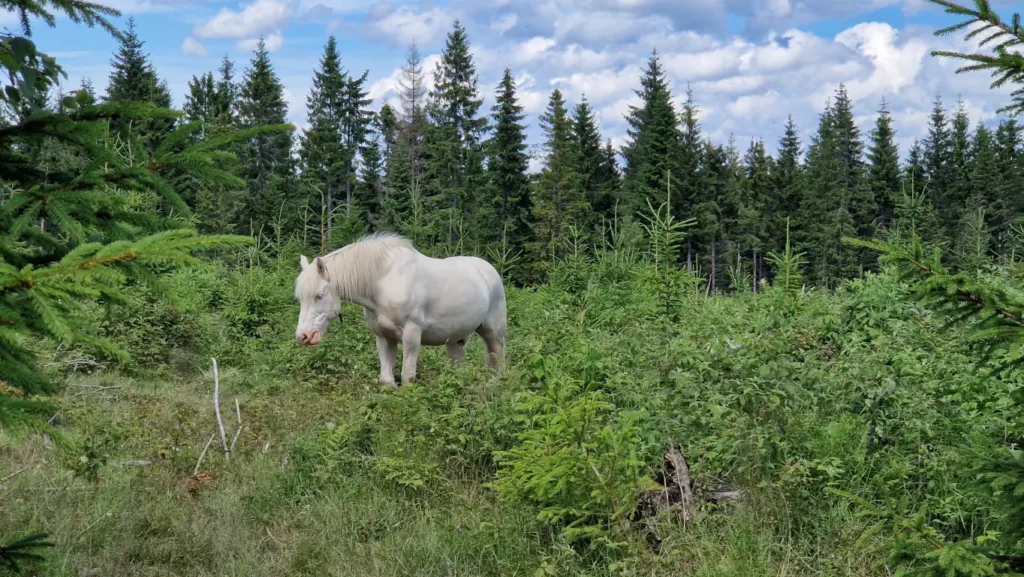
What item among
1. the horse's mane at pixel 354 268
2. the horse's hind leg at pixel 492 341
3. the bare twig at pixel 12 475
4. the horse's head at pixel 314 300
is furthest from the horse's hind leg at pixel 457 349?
the bare twig at pixel 12 475

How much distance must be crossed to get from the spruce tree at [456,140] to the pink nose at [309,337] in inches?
1429

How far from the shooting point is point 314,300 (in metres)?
7.95

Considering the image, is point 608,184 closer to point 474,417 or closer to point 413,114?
point 413,114

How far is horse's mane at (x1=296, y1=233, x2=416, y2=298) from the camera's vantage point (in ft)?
26.1

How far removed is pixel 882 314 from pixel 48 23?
6.89 meters

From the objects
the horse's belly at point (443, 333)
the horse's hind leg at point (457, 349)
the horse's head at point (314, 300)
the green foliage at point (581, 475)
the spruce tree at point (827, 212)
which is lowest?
the green foliage at point (581, 475)

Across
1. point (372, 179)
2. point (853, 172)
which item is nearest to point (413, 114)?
point (372, 179)

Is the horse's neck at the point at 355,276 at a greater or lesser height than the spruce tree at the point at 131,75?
lesser

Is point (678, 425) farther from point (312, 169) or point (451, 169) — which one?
point (312, 169)

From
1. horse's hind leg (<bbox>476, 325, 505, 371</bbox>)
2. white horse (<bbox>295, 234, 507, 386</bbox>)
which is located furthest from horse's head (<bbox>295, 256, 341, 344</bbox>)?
horse's hind leg (<bbox>476, 325, 505, 371</bbox>)

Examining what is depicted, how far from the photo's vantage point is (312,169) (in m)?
57.1

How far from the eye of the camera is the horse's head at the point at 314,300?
25.9 ft

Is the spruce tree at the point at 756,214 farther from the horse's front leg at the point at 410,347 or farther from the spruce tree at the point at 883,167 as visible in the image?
the horse's front leg at the point at 410,347

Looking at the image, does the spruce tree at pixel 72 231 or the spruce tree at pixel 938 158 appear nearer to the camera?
the spruce tree at pixel 72 231
